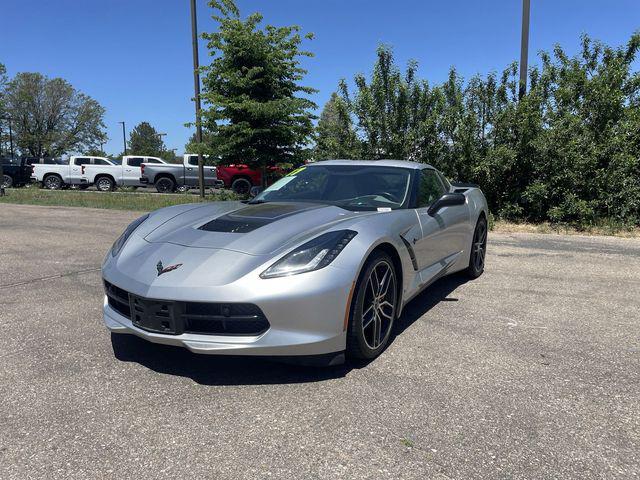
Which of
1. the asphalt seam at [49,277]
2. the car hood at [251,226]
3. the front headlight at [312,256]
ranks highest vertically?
the car hood at [251,226]

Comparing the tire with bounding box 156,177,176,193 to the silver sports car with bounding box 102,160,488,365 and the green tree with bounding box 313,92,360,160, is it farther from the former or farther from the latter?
the silver sports car with bounding box 102,160,488,365

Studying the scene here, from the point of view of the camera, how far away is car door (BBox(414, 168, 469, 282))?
4.09 meters

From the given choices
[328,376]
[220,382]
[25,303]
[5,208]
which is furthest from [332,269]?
[5,208]

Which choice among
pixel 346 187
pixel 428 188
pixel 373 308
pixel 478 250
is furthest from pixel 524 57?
pixel 373 308

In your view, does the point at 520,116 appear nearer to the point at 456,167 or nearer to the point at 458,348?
the point at 456,167

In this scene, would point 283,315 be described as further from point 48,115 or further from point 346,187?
point 48,115

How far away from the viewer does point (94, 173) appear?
24.6 metres

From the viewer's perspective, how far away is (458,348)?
357cm

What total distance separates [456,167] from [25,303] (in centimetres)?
923

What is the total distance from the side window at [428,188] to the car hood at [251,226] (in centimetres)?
95

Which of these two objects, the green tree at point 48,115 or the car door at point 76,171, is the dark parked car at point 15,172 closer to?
the car door at point 76,171

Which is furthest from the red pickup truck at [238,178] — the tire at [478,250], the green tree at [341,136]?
the tire at [478,250]

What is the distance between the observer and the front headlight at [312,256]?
2.86 m

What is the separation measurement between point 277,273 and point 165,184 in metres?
21.6
